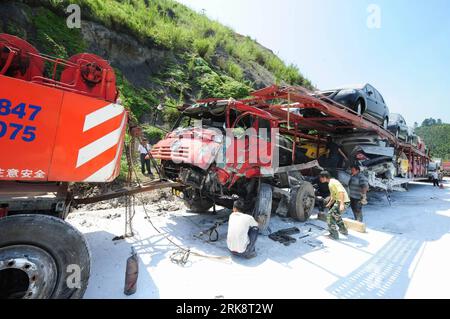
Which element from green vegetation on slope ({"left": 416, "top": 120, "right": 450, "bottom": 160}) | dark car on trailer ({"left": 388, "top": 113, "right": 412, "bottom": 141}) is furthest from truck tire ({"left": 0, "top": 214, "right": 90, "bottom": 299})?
green vegetation on slope ({"left": 416, "top": 120, "right": 450, "bottom": 160})

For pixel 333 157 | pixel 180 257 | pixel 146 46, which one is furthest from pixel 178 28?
pixel 180 257

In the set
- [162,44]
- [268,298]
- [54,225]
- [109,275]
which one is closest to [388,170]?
[268,298]

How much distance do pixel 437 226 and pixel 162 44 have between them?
1276 centimetres

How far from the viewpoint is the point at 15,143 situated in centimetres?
196

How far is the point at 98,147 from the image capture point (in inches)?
94.4

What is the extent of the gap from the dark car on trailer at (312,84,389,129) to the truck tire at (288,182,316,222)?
8.25ft

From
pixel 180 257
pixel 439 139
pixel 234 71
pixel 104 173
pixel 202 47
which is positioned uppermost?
pixel 439 139

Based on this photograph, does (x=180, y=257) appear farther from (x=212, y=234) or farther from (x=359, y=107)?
(x=359, y=107)

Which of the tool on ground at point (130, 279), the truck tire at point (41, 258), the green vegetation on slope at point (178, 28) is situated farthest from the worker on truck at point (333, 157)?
the green vegetation on slope at point (178, 28)

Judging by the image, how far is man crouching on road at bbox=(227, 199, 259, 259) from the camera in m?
3.64

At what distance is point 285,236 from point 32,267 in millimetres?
3841

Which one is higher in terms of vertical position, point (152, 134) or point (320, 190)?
point (152, 134)

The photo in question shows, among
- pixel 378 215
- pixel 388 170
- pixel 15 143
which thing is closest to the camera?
pixel 15 143

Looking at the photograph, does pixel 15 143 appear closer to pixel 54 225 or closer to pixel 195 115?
pixel 54 225
